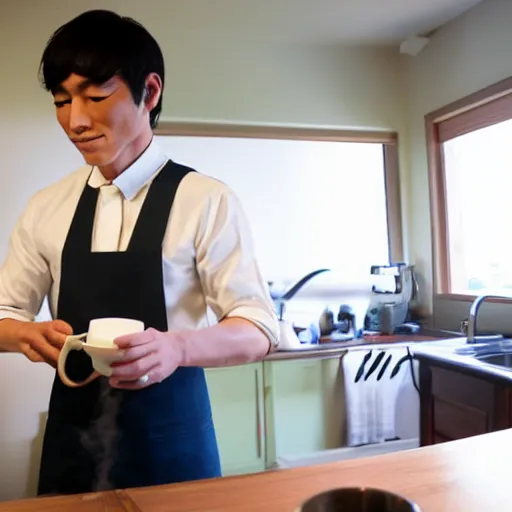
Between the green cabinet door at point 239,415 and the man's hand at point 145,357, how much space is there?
1.53m

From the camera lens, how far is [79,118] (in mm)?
1049

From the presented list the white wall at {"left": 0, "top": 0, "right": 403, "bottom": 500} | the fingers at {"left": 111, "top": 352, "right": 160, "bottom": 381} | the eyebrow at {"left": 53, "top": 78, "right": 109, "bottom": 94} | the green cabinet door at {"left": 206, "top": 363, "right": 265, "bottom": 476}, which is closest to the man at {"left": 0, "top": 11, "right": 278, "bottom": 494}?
the eyebrow at {"left": 53, "top": 78, "right": 109, "bottom": 94}

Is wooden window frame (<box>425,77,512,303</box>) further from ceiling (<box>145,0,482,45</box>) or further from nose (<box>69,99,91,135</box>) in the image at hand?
nose (<box>69,99,91,135</box>)

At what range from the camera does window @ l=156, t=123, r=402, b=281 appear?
9.45ft

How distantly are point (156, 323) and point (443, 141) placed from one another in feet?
7.40

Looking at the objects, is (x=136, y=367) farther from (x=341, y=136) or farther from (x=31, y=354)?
(x=341, y=136)

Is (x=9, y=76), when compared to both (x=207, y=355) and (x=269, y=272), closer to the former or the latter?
(x=269, y=272)

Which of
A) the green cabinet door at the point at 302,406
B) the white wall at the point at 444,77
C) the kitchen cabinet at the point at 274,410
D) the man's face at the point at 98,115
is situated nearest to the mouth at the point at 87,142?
the man's face at the point at 98,115

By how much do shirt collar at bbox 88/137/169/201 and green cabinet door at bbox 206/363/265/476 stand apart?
4.50 feet

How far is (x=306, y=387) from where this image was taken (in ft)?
8.51

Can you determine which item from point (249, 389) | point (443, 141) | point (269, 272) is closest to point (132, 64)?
point (249, 389)

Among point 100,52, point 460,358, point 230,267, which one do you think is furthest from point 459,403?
point 100,52

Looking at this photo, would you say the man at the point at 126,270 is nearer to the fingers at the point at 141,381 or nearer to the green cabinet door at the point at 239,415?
the fingers at the point at 141,381

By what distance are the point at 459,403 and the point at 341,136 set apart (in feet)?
5.05
